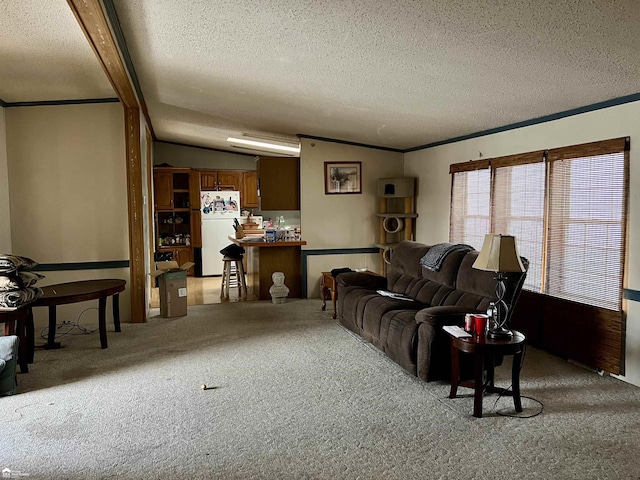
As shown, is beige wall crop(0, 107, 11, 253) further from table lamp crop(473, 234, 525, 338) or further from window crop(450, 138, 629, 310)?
window crop(450, 138, 629, 310)

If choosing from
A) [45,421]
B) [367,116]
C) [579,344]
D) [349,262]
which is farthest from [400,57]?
[349,262]

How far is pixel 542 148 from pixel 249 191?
6.08 meters

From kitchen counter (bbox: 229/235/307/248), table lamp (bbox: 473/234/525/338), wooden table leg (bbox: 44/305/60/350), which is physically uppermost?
table lamp (bbox: 473/234/525/338)

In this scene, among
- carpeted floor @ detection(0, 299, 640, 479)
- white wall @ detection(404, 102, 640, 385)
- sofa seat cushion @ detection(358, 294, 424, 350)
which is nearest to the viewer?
carpeted floor @ detection(0, 299, 640, 479)

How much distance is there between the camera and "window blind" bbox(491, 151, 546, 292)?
4547mm

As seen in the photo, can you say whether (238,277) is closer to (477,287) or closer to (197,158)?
(197,158)

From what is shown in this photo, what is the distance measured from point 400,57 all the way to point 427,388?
91.8 inches

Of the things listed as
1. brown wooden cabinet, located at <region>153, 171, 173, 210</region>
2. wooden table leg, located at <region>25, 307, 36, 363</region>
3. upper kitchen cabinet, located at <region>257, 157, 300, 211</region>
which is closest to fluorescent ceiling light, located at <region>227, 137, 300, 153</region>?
upper kitchen cabinet, located at <region>257, 157, 300, 211</region>

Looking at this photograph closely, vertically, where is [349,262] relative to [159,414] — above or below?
above

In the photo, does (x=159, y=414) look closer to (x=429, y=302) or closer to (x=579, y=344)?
(x=429, y=302)

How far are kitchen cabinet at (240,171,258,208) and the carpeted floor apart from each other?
513 centimetres

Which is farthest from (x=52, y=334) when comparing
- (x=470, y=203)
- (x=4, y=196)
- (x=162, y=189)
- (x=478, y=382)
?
(x=162, y=189)

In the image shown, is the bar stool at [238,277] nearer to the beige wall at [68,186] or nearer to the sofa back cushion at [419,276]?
the beige wall at [68,186]

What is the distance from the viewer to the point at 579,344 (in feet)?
13.2
